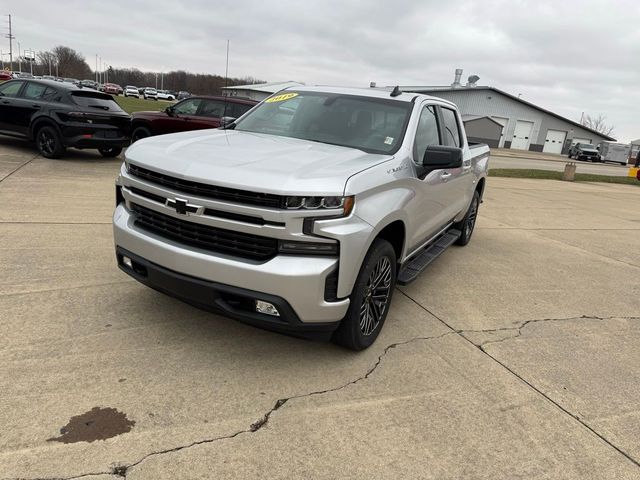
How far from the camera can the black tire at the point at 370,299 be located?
320 cm

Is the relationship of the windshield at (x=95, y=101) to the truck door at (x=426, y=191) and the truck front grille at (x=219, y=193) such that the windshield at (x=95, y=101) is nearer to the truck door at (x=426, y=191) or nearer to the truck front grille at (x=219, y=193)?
the truck door at (x=426, y=191)

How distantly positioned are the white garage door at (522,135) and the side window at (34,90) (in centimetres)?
5369

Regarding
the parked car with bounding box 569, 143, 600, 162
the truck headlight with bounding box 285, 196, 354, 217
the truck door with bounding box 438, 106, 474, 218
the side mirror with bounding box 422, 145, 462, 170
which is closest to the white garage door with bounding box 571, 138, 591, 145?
the parked car with bounding box 569, 143, 600, 162

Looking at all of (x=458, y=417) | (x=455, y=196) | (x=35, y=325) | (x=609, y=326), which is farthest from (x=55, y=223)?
(x=609, y=326)

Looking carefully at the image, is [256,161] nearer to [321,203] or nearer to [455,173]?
[321,203]

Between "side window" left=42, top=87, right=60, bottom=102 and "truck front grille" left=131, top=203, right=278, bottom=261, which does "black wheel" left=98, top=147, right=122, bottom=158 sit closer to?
"side window" left=42, top=87, right=60, bottom=102

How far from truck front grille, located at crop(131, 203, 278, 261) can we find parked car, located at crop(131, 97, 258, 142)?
9.17 meters

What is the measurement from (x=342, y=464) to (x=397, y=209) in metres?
1.76

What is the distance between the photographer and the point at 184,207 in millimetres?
3000

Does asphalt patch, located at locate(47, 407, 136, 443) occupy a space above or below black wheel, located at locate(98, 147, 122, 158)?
below

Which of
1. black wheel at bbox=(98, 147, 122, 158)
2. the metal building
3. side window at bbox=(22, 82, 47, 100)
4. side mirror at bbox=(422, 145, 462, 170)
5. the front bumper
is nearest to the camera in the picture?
the front bumper

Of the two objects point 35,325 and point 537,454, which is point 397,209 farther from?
point 35,325

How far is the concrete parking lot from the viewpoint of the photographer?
2.44m

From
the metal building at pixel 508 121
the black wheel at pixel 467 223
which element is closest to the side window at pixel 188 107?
the black wheel at pixel 467 223
